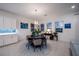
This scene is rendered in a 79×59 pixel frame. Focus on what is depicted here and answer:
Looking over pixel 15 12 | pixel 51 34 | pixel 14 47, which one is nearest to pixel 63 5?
pixel 51 34

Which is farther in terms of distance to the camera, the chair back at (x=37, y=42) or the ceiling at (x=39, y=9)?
the chair back at (x=37, y=42)

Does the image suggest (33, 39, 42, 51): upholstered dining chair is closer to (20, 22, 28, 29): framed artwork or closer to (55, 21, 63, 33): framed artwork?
(20, 22, 28, 29): framed artwork

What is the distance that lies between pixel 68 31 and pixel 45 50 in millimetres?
936

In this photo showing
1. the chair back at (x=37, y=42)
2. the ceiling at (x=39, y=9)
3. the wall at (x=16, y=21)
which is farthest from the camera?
the chair back at (x=37, y=42)

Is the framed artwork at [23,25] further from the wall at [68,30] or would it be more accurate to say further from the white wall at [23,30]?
the wall at [68,30]

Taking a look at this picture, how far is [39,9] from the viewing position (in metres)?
2.41

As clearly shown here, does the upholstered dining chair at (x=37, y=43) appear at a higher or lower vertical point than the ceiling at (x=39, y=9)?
lower

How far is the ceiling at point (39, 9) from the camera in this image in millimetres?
2307

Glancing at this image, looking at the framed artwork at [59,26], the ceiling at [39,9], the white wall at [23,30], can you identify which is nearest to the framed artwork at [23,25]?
the white wall at [23,30]

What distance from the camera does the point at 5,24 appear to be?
2455 mm

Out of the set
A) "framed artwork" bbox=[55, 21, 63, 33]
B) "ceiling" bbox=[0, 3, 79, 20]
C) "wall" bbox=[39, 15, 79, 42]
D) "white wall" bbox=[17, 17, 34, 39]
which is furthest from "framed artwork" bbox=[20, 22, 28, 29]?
"framed artwork" bbox=[55, 21, 63, 33]

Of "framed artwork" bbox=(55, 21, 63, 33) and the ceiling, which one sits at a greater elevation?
the ceiling

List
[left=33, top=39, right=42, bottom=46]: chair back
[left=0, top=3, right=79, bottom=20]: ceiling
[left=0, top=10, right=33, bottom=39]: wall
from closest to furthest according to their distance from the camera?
1. [left=0, top=3, right=79, bottom=20]: ceiling
2. [left=0, top=10, right=33, bottom=39]: wall
3. [left=33, top=39, right=42, bottom=46]: chair back

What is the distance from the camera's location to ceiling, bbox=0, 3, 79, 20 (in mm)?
2307
